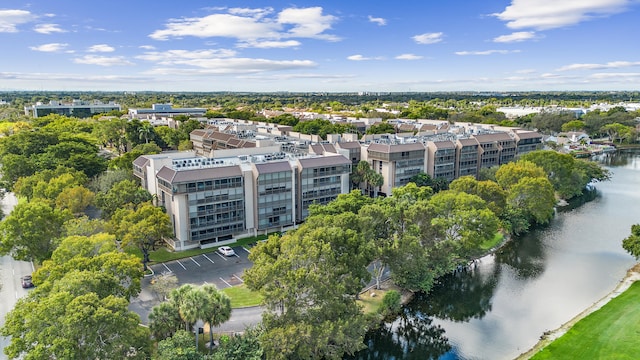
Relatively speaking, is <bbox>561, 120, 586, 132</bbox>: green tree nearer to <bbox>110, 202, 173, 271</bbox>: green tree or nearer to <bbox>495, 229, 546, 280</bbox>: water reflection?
<bbox>495, 229, 546, 280</bbox>: water reflection

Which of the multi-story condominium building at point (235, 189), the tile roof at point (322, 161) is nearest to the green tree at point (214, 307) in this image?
the multi-story condominium building at point (235, 189)

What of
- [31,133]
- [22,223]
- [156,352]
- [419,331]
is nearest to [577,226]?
[419,331]

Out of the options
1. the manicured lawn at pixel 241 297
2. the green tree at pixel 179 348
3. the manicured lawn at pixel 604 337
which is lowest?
the manicured lawn at pixel 604 337

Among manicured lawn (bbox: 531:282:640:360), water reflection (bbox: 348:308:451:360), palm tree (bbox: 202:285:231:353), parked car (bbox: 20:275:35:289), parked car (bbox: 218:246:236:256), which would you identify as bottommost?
water reflection (bbox: 348:308:451:360)

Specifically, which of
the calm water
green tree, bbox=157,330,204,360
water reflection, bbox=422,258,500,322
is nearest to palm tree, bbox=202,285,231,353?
green tree, bbox=157,330,204,360

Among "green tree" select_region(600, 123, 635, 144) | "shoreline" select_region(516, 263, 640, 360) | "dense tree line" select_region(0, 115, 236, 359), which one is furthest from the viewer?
"green tree" select_region(600, 123, 635, 144)

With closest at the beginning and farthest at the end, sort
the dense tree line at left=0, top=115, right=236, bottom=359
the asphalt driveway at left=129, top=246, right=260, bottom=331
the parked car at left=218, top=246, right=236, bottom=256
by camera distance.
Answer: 1. the dense tree line at left=0, top=115, right=236, bottom=359
2. the asphalt driveway at left=129, top=246, right=260, bottom=331
3. the parked car at left=218, top=246, right=236, bottom=256

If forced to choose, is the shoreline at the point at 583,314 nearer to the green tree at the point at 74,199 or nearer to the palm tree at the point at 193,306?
the palm tree at the point at 193,306
